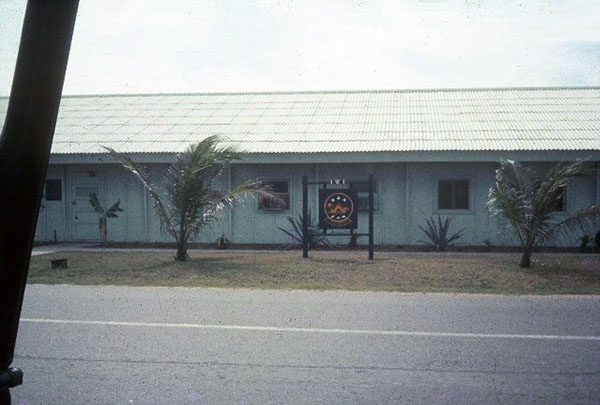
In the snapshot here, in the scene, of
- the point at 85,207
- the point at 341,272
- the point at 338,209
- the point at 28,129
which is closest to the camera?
the point at 28,129

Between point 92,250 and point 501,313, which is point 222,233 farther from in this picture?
point 501,313

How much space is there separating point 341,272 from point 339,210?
3017 millimetres

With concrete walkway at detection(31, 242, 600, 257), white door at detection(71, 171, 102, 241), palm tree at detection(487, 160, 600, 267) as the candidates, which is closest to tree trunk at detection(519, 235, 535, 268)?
palm tree at detection(487, 160, 600, 267)

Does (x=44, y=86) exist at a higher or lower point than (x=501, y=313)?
higher

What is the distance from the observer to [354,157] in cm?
1806

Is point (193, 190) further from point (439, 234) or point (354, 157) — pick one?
point (439, 234)

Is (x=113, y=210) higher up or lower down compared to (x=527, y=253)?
higher up

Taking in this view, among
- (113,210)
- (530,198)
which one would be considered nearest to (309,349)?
(530,198)

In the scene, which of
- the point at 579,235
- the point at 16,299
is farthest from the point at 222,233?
the point at 16,299

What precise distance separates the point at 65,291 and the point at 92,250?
24.2ft

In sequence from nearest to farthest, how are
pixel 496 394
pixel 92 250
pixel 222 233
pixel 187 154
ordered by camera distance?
pixel 496 394 < pixel 187 154 < pixel 92 250 < pixel 222 233

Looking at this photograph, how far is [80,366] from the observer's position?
5785mm

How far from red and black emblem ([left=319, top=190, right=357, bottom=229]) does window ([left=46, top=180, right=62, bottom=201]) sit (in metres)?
9.58

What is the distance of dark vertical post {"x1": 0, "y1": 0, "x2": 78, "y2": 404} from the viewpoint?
1.17 metres
